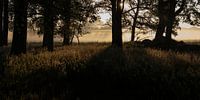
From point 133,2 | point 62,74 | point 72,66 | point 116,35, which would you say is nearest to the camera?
point 62,74

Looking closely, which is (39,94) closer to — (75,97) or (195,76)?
(75,97)

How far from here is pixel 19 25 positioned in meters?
15.1

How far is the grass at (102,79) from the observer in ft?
27.8

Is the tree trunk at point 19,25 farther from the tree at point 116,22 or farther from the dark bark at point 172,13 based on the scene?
the dark bark at point 172,13

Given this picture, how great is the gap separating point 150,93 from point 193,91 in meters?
0.95

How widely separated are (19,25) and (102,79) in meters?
6.48

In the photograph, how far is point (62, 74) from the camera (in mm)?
10344

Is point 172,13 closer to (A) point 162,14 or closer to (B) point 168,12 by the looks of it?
(B) point 168,12

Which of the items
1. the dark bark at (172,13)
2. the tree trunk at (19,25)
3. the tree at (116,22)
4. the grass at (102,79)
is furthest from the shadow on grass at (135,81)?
the dark bark at (172,13)

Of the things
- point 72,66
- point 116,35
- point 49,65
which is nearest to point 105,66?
point 72,66

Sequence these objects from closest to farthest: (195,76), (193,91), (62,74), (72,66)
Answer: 1. (193,91)
2. (195,76)
3. (62,74)
4. (72,66)

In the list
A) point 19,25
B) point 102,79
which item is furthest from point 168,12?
point 102,79

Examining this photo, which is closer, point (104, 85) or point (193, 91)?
point (193, 91)

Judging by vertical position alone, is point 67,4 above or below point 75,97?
above
